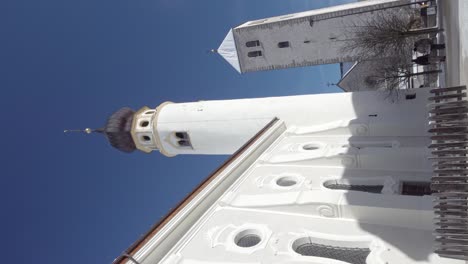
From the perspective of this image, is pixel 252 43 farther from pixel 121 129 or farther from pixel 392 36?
pixel 392 36

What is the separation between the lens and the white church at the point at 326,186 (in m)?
7.86

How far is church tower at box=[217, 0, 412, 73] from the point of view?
901 inches

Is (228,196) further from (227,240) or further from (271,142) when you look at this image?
(271,142)

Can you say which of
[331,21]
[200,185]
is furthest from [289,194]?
[331,21]

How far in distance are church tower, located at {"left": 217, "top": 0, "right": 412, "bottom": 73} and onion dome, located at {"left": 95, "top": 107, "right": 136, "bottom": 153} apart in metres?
8.55

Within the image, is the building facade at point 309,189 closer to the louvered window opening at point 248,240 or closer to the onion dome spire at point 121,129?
the louvered window opening at point 248,240

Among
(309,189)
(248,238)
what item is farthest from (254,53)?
(248,238)

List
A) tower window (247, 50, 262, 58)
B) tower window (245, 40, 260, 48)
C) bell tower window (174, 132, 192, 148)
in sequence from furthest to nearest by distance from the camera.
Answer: tower window (247, 50, 262, 58)
tower window (245, 40, 260, 48)
bell tower window (174, 132, 192, 148)

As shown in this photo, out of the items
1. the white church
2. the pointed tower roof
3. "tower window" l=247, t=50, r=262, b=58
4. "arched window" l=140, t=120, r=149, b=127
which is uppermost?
the pointed tower roof

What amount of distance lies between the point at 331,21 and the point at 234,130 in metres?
9.43

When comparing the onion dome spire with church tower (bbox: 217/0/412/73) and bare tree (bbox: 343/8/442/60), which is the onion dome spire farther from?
bare tree (bbox: 343/8/442/60)

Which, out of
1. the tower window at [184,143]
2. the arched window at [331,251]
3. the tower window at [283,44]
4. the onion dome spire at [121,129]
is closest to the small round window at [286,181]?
the arched window at [331,251]

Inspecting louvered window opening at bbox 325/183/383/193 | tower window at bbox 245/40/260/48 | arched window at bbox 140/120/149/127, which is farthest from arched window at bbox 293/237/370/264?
tower window at bbox 245/40/260/48

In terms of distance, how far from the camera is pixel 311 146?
14.7 meters
